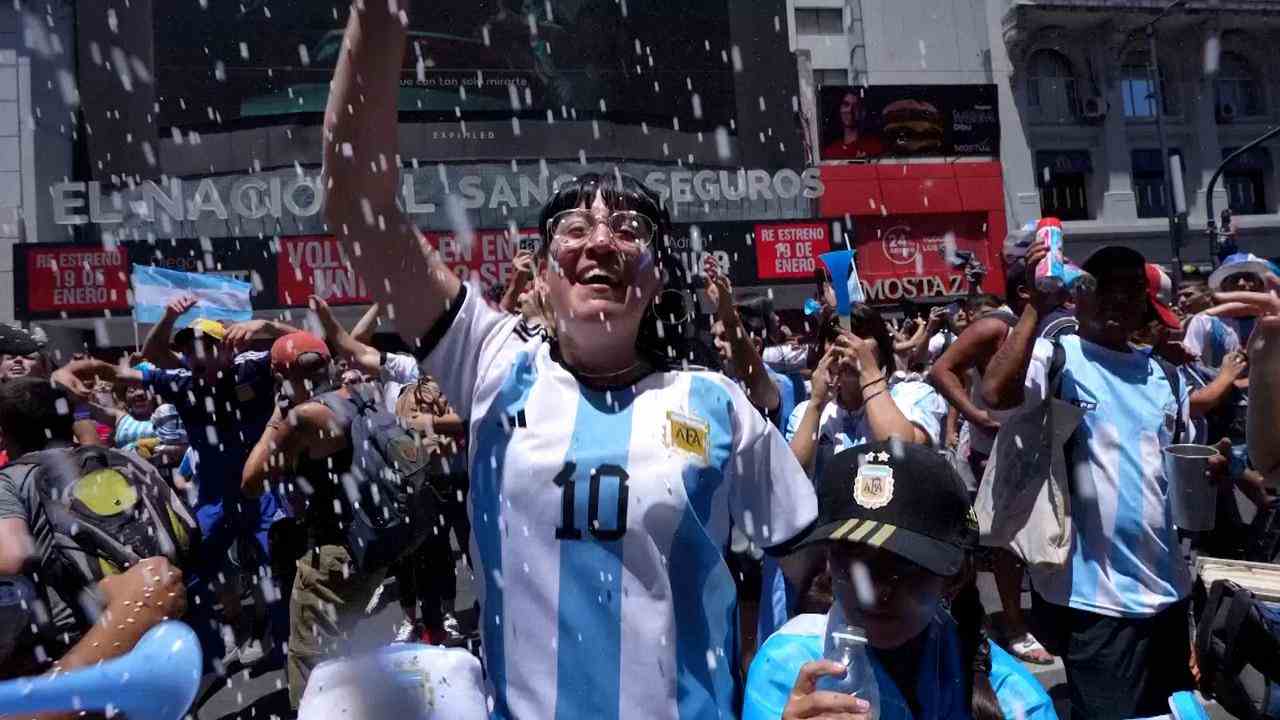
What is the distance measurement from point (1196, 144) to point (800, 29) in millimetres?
12516

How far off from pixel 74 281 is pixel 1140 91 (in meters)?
29.1

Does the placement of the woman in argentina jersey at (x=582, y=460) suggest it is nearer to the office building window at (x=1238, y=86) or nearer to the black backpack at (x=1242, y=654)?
the black backpack at (x=1242, y=654)

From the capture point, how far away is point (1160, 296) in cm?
345

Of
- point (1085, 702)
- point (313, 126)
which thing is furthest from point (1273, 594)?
point (313, 126)

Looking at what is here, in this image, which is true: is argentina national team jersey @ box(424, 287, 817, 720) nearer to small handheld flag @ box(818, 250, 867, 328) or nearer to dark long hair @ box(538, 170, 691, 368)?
dark long hair @ box(538, 170, 691, 368)

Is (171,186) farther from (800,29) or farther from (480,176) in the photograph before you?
(800,29)

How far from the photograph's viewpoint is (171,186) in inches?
799

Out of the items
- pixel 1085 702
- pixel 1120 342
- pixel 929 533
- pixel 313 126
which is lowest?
pixel 1085 702

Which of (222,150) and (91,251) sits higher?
(222,150)

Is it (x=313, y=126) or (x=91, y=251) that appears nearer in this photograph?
(x=91, y=251)

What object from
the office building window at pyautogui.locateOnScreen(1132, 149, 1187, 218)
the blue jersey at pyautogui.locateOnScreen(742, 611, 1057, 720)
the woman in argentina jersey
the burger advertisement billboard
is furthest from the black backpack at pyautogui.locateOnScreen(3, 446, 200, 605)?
the office building window at pyautogui.locateOnScreen(1132, 149, 1187, 218)

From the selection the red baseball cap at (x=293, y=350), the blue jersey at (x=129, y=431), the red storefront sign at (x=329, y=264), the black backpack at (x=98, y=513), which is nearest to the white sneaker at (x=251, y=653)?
the blue jersey at (x=129, y=431)

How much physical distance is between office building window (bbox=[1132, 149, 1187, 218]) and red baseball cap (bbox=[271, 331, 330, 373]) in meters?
28.8

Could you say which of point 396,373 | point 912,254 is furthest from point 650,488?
point 912,254
